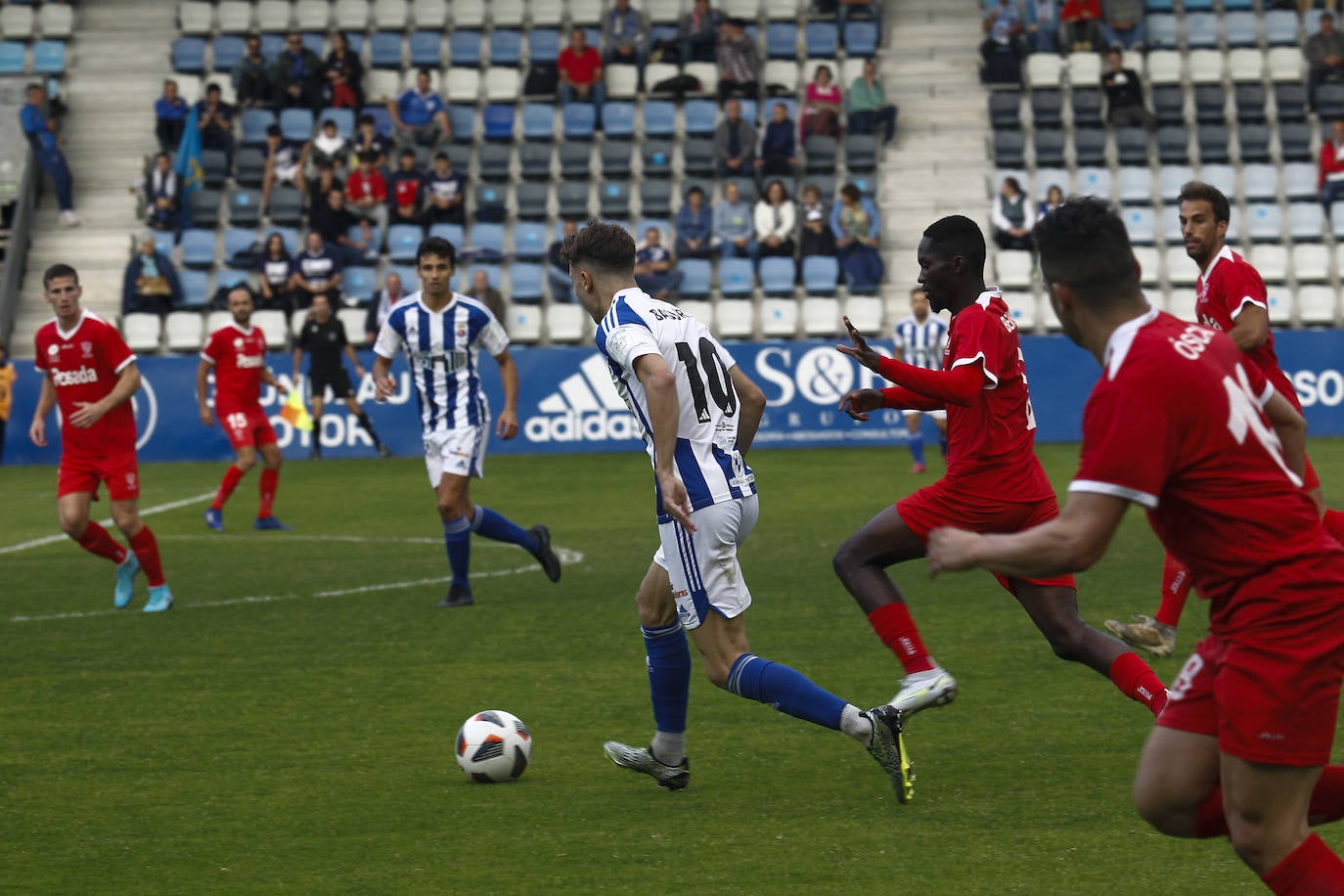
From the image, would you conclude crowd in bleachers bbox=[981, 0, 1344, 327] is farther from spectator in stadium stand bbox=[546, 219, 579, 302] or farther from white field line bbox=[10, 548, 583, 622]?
white field line bbox=[10, 548, 583, 622]

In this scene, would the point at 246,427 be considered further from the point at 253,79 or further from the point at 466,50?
the point at 466,50

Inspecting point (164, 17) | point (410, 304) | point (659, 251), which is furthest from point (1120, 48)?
point (410, 304)

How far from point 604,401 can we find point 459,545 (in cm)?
1185

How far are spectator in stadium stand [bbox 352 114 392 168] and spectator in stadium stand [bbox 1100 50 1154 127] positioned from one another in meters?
11.4

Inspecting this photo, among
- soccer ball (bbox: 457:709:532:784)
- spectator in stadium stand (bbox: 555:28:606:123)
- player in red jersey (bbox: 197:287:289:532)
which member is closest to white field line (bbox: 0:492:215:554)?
player in red jersey (bbox: 197:287:289:532)

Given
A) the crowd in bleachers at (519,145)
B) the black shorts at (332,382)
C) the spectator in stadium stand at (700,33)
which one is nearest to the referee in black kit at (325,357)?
the black shorts at (332,382)

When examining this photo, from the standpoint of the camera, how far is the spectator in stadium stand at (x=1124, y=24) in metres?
27.9

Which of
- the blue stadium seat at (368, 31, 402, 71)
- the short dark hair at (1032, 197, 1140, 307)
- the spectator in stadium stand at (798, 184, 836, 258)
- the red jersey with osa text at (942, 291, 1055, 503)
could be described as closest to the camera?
the short dark hair at (1032, 197, 1140, 307)

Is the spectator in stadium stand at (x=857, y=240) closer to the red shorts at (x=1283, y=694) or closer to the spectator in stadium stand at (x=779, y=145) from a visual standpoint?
the spectator in stadium stand at (x=779, y=145)

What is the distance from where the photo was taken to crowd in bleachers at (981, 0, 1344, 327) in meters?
25.2

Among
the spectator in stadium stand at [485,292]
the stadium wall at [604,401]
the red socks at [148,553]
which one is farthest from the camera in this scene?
the spectator in stadium stand at [485,292]

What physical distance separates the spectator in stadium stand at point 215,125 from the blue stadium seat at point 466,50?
396 centimetres

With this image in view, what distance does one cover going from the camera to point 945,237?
6449 mm

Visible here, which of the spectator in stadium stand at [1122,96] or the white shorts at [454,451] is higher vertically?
the spectator in stadium stand at [1122,96]
